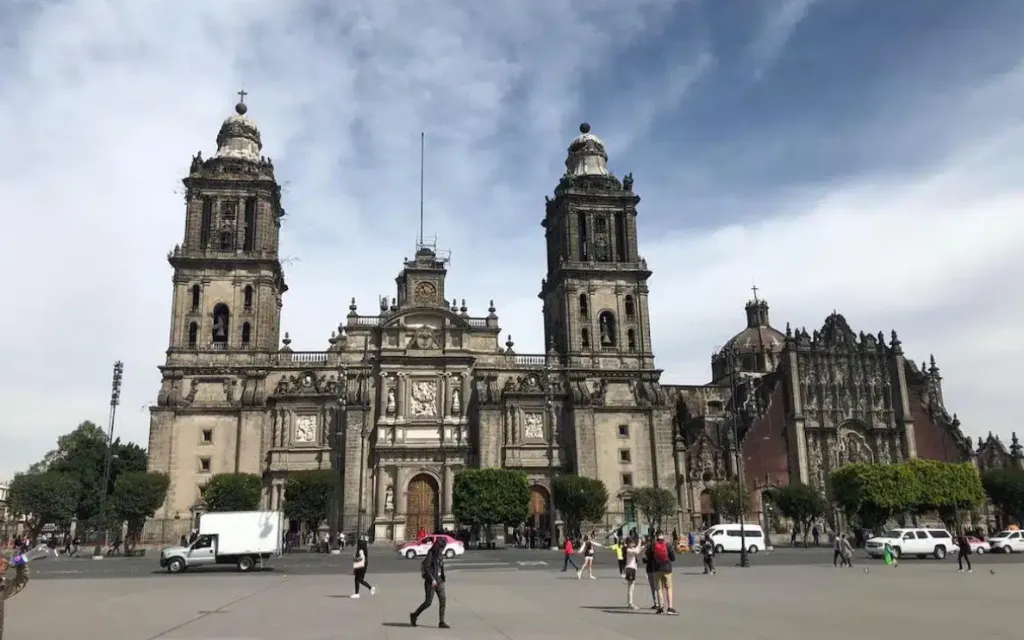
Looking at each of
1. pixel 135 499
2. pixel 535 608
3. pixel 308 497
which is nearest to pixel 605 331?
pixel 308 497

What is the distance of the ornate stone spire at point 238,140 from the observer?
62844 millimetres

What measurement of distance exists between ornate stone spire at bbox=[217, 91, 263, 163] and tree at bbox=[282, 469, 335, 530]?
27066mm

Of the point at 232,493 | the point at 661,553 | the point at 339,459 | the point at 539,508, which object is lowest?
the point at 661,553

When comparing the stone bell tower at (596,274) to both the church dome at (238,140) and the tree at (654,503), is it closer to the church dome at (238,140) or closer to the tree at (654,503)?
the tree at (654,503)

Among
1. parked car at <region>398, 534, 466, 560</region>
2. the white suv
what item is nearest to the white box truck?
parked car at <region>398, 534, 466, 560</region>

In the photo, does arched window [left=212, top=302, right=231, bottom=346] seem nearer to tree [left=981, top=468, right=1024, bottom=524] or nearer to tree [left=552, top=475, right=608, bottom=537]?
tree [left=552, top=475, right=608, bottom=537]

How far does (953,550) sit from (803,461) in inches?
1023

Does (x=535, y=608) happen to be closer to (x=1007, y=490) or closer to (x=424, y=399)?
(x=424, y=399)

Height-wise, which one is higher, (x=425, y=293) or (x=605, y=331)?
(x=425, y=293)

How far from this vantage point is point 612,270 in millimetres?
63062

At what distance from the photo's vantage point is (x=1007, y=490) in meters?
59.7

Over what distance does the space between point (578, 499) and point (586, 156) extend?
99.3 feet

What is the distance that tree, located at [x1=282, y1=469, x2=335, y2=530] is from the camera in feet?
156

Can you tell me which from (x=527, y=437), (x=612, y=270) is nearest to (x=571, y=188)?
(x=612, y=270)
